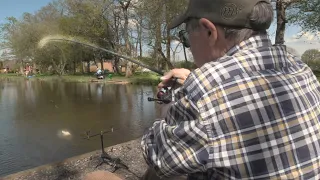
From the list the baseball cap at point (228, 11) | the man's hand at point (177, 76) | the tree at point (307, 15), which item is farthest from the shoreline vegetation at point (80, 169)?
the tree at point (307, 15)

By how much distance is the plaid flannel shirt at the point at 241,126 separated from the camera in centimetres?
114

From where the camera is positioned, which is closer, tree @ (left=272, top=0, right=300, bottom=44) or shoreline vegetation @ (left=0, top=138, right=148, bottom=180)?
shoreline vegetation @ (left=0, top=138, right=148, bottom=180)

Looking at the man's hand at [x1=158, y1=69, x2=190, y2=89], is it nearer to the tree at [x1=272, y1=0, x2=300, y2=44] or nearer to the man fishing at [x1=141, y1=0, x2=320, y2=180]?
the man fishing at [x1=141, y1=0, x2=320, y2=180]

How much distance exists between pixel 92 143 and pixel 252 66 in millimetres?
7221

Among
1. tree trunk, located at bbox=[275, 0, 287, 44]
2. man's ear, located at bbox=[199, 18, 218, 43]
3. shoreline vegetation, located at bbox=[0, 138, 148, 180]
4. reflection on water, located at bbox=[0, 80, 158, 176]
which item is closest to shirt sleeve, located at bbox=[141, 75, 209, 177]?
man's ear, located at bbox=[199, 18, 218, 43]

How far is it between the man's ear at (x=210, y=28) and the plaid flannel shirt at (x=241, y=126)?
0.09 m

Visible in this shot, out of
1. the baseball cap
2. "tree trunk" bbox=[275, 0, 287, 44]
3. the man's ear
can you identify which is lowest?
the man's ear

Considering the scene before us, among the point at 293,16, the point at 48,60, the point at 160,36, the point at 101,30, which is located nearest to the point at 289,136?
the point at 293,16

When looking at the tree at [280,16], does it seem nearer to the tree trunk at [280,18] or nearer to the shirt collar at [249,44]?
the tree trunk at [280,18]

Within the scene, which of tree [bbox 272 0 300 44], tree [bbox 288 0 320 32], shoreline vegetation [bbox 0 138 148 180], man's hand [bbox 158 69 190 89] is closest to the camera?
man's hand [bbox 158 69 190 89]

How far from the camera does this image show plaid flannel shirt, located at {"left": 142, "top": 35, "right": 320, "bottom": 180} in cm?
114

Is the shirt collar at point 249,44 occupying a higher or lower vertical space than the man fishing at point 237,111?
higher

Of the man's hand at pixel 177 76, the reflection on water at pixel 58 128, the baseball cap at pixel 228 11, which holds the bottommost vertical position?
the reflection on water at pixel 58 128

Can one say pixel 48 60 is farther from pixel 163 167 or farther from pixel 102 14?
pixel 163 167
